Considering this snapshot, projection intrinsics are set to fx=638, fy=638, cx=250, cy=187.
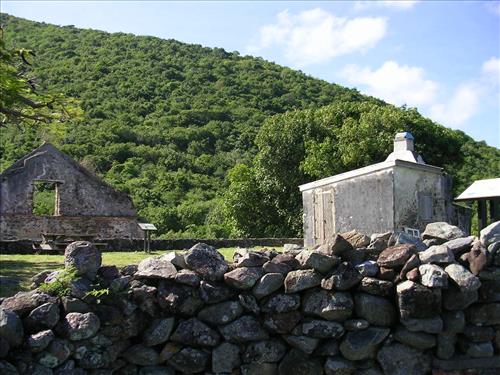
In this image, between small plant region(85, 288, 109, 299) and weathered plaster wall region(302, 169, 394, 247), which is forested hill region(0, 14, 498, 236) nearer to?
weathered plaster wall region(302, 169, 394, 247)

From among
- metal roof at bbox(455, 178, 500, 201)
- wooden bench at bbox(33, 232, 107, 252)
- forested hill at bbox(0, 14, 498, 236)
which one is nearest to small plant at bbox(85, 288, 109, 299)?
metal roof at bbox(455, 178, 500, 201)

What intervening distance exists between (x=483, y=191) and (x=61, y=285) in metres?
11.7

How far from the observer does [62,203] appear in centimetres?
2308

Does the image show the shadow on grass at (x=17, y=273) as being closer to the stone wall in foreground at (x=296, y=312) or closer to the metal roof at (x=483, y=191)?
the stone wall in foreground at (x=296, y=312)

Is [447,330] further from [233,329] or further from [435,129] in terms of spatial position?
[435,129]

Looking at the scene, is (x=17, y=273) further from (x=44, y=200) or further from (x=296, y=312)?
(x=44, y=200)

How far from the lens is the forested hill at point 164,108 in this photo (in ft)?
135

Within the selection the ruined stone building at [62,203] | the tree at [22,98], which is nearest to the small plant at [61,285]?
the tree at [22,98]

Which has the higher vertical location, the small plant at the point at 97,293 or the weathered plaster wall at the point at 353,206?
the weathered plaster wall at the point at 353,206

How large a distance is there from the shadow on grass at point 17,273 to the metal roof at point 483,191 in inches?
364

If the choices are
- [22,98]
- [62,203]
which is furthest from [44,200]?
[22,98]

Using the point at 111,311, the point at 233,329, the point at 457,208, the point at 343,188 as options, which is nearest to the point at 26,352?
the point at 111,311

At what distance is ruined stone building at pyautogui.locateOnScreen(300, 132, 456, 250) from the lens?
14453 millimetres

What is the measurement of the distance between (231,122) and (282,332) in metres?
49.8
